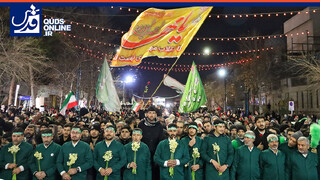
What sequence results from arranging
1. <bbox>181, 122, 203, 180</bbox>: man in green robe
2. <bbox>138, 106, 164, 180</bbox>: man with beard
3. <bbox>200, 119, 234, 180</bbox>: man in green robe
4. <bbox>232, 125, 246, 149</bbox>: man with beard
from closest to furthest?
<bbox>200, 119, 234, 180</bbox>: man in green robe, <bbox>181, 122, 203, 180</bbox>: man in green robe, <bbox>138, 106, 164, 180</bbox>: man with beard, <bbox>232, 125, 246, 149</bbox>: man with beard

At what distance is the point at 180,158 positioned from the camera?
6371 mm

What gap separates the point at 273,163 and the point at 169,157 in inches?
93.0

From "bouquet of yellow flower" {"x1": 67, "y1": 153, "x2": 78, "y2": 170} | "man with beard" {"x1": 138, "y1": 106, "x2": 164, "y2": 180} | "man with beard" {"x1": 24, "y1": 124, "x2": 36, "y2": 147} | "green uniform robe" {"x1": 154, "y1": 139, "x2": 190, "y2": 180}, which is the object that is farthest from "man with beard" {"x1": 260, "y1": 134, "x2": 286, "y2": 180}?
"man with beard" {"x1": 24, "y1": 124, "x2": 36, "y2": 147}

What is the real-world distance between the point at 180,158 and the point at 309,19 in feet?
112

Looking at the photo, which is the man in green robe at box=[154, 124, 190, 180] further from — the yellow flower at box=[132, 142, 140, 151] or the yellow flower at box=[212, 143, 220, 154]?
the yellow flower at box=[212, 143, 220, 154]

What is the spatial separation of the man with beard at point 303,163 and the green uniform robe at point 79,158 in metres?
4.58

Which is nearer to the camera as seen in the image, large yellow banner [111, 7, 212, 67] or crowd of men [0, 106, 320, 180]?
crowd of men [0, 106, 320, 180]

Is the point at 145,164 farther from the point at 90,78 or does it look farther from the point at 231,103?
the point at 231,103

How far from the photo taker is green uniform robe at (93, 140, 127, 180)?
20.5ft

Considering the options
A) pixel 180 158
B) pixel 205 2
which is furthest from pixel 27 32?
pixel 180 158

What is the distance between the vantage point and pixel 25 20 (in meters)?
11.6

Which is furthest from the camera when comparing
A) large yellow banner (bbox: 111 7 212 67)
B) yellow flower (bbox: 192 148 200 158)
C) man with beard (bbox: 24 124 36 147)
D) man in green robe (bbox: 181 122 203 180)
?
large yellow banner (bbox: 111 7 212 67)

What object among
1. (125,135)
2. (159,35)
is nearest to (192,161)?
(125,135)

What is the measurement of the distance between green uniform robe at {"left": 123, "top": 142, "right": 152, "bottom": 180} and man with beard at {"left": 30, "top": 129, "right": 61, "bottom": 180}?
1.61 meters
